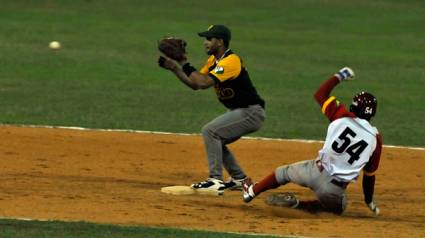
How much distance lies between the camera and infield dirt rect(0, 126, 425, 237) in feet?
34.9

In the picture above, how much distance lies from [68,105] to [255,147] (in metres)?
Answer: 4.70

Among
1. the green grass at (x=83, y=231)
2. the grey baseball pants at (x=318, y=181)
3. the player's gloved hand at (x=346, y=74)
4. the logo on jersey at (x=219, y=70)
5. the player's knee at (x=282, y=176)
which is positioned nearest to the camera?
the green grass at (x=83, y=231)

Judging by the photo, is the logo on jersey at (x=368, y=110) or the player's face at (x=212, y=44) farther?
the player's face at (x=212, y=44)

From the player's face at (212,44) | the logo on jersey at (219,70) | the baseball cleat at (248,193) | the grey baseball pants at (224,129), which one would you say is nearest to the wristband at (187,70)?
the logo on jersey at (219,70)

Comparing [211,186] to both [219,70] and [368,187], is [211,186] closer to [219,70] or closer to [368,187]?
[219,70]

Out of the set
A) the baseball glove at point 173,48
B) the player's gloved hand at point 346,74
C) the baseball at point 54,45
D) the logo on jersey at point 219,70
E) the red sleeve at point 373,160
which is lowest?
the baseball at point 54,45

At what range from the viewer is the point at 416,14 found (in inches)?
1460

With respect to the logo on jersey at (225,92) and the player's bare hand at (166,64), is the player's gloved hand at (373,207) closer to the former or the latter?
the logo on jersey at (225,92)

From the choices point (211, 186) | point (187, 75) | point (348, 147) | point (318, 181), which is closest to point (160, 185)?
point (211, 186)

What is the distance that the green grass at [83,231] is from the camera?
9.59 meters

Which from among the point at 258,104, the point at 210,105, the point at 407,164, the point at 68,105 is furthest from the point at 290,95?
the point at 258,104

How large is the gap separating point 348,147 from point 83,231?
9.49 ft

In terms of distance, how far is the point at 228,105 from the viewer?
12.7m

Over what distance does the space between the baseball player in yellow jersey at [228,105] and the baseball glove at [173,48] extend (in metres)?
0.25
